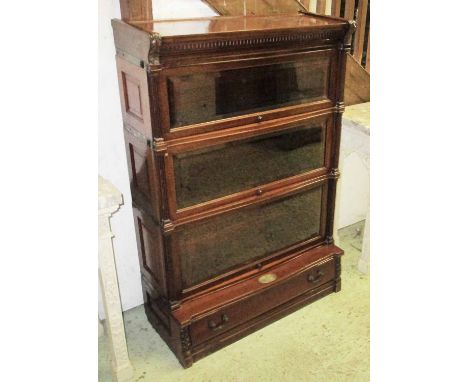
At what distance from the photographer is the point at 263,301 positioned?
227 cm

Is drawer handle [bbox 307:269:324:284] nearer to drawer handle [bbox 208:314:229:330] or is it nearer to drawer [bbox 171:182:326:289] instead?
drawer [bbox 171:182:326:289]

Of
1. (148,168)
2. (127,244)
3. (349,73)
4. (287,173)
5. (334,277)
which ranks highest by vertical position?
(349,73)

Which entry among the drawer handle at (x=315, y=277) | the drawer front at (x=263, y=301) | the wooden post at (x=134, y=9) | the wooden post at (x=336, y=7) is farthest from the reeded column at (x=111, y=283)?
the wooden post at (x=336, y=7)

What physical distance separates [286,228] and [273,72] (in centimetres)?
84

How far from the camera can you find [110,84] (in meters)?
1.99

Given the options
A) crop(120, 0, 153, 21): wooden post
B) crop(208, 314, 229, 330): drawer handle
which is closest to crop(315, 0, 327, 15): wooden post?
crop(120, 0, 153, 21): wooden post

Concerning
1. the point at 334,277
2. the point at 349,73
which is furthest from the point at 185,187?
the point at 349,73

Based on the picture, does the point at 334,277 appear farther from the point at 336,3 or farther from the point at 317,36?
the point at 336,3

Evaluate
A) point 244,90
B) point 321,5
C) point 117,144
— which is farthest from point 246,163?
point 321,5

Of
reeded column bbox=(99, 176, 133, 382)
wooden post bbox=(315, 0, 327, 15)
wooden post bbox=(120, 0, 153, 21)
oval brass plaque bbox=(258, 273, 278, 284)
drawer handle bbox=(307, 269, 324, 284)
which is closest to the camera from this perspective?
reeded column bbox=(99, 176, 133, 382)

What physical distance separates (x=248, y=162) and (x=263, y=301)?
747 mm

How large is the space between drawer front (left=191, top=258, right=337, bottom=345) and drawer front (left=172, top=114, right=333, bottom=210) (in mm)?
550

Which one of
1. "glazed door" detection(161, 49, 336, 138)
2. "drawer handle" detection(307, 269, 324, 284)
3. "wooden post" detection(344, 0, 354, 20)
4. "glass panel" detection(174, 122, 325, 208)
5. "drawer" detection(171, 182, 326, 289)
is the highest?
"wooden post" detection(344, 0, 354, 20)

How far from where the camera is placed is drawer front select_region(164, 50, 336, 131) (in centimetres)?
174
